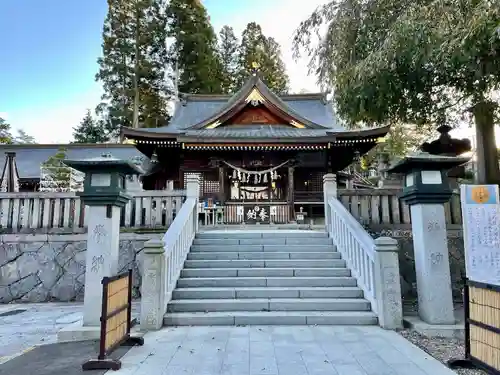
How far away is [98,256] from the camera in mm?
4242

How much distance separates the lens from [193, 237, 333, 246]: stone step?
6465mm

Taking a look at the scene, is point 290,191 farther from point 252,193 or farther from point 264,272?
point 264,272

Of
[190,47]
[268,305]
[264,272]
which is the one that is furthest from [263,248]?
[190,47]

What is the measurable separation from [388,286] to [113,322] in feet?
10.9

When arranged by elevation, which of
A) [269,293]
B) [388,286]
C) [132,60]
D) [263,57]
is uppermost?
[263,57]

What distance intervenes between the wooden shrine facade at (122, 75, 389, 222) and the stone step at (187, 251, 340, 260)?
528 cm

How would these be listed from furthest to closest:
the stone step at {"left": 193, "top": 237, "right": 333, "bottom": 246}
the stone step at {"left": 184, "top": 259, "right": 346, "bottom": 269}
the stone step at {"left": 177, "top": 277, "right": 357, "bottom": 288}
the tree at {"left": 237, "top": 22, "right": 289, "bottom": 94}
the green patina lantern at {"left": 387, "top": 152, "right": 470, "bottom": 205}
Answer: the tree at {"left": 237, "top": 22, "right": 289, "bottom": 94}, the stone step at {"left": 193, "top": 237, "right": 333, "bottom": 246}, the stone step at {"left": 184, "top": 259, "right": 346, "bottom": 269}, the stone step at {"left": 177, "top": 277, "right": 357, "bottom": 288}, the green patina lantern at {"left": 387, "top": 152, "right": 470, "bottom": 205}

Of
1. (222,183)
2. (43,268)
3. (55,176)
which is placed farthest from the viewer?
(55,176)

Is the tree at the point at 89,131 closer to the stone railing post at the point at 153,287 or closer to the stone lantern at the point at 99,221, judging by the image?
the stone lantern at the point at 99,221

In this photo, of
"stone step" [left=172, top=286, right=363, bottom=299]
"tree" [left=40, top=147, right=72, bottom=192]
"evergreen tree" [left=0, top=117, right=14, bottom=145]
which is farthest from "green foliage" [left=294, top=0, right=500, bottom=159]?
"evergreen tree" [left=0, top=117, right=14, bottom=145]

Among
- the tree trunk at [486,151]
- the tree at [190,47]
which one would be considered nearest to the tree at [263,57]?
the tree at [190,47]

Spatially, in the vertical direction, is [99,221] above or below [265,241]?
above

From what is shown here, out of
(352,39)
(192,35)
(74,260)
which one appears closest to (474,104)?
(352,39)

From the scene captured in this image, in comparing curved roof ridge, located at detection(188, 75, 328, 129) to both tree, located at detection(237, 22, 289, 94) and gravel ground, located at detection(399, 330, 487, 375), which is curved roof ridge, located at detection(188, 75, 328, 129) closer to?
gravel ground, located at detection(399, 330, 487, 375)
